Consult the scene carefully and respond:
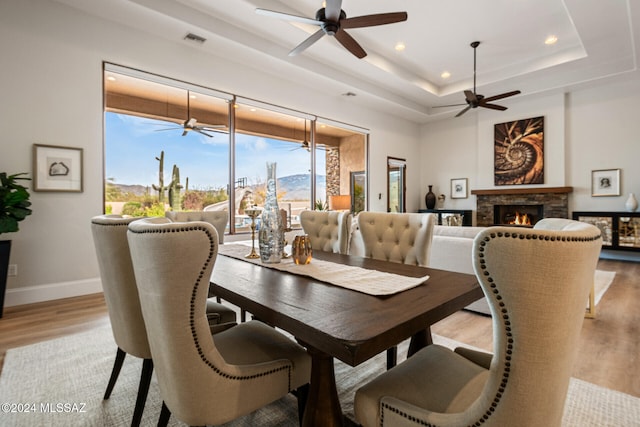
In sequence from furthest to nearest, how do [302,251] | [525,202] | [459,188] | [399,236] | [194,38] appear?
[459,188]
[525,202]
[194,38]
[399,236]
[302,251]

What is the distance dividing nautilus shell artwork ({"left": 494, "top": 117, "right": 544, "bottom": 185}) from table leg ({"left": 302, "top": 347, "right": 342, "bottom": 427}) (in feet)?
23.7

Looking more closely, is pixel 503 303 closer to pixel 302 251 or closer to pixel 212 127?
pixel 302 251

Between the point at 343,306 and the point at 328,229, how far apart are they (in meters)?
1.45

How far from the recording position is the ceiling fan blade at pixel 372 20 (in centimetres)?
294

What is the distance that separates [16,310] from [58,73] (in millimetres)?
2359

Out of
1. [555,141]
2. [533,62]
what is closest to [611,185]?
[555,141]

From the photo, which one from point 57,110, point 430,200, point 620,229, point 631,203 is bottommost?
point 620,229

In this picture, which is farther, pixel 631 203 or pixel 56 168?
pixel 631 203

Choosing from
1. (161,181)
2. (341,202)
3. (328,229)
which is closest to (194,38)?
(161,181)

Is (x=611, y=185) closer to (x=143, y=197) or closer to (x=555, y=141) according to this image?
(x=555, y=141)

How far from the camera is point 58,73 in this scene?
3.24 m

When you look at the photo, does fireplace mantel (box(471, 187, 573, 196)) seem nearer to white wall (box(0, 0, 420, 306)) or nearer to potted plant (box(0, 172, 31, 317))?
white wall (box(0, 0, 420, 306))

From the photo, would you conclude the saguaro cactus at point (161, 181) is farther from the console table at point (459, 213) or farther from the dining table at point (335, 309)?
the console table at point (459, 213)

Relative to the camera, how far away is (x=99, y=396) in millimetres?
1665
